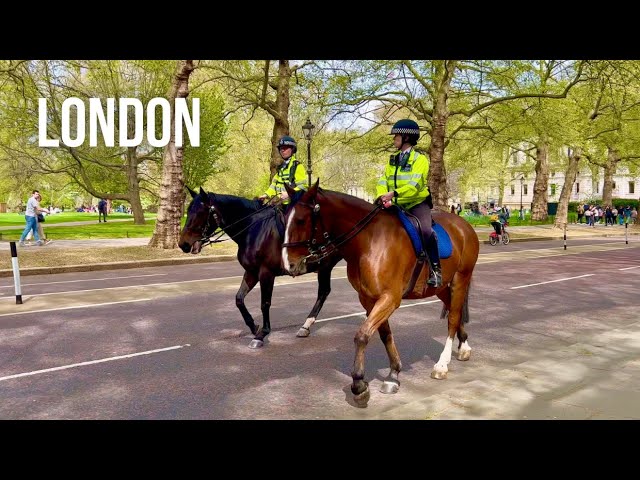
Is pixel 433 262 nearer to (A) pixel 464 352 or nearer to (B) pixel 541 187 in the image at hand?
(A) pixel 464 352

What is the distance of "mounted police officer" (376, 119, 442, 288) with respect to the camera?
5512 millimetres

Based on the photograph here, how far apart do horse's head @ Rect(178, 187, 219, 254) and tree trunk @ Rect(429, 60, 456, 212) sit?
60.3 ft

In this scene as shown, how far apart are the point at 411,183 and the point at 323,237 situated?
1.13 metres

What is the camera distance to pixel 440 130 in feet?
84.3

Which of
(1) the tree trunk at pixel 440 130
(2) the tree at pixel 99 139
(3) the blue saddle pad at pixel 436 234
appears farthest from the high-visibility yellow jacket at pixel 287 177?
(2) the tree at pixel 99 139

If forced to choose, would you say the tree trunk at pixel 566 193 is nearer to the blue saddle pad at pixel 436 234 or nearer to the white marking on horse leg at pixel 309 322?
the white marking on horse leg at pixel 309 322

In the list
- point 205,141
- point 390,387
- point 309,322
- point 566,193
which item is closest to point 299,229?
point 390,387

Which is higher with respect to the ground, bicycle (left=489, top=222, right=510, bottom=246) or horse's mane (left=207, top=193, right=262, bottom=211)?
horse's mane (left=207, top=193, right=262, bottom=211)

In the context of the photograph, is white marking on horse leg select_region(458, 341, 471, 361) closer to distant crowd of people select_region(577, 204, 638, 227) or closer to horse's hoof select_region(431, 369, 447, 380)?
horse's hoof select_region(431, 369, 447, 380)

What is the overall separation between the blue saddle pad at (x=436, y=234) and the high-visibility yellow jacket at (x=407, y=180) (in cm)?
23

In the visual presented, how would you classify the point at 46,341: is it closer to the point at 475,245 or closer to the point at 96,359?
the point at 96,359

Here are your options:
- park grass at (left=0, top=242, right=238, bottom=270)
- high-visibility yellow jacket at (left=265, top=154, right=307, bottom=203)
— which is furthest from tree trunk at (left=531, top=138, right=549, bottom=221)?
high-visibility yellow jacket at (left=265, top=154, right=307, bottom=203)

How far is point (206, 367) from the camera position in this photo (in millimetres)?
6199
